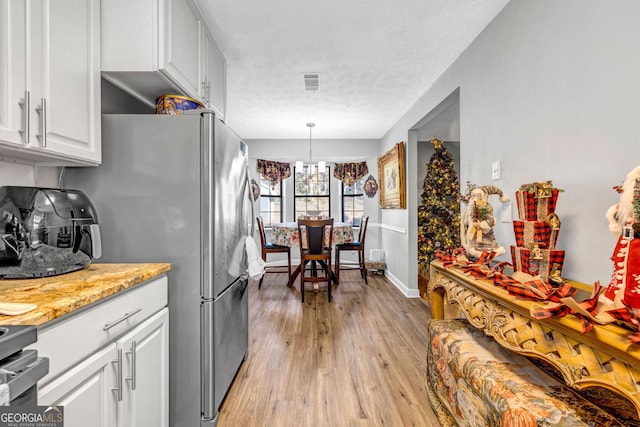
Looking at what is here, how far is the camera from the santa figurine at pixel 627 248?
2.55 feet

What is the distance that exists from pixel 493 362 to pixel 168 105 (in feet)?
6.66

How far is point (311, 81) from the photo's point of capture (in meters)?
2.86

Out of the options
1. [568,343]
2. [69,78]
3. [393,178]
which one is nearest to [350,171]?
[393,178]

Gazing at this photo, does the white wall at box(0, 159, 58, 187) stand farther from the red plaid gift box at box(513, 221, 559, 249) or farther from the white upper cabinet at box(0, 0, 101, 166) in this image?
the red plaid gift box at box(513, 221, 559, 249)

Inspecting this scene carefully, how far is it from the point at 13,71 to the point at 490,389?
6.65 ft

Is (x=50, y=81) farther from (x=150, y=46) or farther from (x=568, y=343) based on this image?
(x=568, y=343)

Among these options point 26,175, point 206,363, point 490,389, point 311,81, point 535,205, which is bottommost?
point 206,363

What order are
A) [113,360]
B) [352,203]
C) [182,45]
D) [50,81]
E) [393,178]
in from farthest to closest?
[352,203]
[393,178]
[182,45]
[50,81]
[113,360]

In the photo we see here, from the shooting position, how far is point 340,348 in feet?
8.18

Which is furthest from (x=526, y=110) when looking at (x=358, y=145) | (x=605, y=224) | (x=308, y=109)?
(x=358, y=145)

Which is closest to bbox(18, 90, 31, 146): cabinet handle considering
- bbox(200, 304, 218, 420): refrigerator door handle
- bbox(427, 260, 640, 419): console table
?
bbox(200, 304, 218, 420): refrigerator door handle

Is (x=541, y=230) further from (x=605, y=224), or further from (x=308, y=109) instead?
(x=308, y=109)

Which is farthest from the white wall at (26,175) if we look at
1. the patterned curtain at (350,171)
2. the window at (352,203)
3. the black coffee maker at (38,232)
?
the window at (352,203)

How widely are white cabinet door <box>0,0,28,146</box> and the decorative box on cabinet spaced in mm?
667
